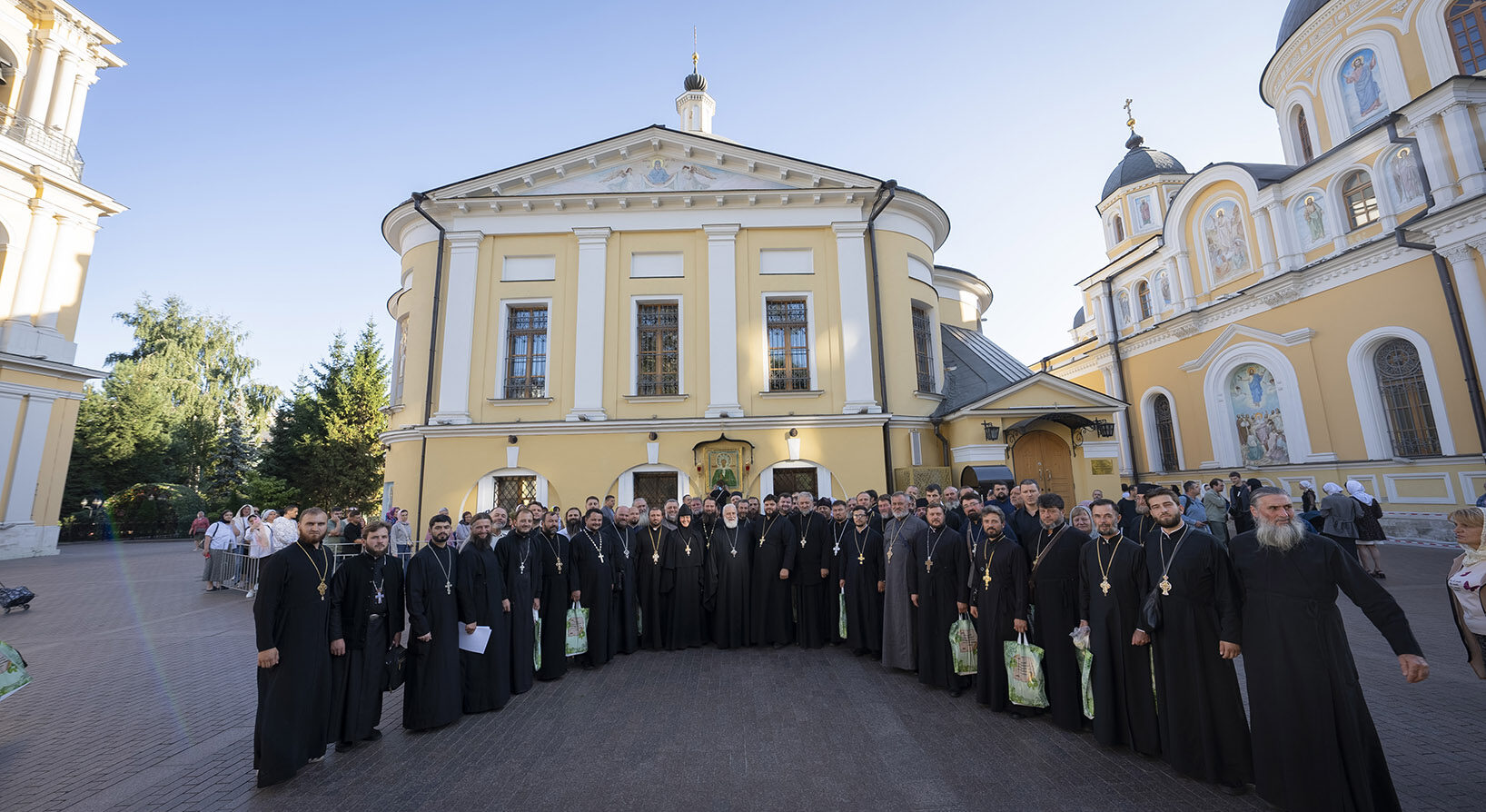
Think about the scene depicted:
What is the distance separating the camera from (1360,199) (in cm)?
1639

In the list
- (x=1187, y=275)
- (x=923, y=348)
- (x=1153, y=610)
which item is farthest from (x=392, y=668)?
(x=1187, y=275)

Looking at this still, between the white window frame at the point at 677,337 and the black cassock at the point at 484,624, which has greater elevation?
the white window frame at the point at 677,337

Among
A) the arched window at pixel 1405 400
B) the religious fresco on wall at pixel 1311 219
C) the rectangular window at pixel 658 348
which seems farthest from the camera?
the religious fresco on wall at pixel 1311 219

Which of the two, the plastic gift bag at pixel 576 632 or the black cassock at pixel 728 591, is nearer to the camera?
the plastic gift bag at pixel 576 632

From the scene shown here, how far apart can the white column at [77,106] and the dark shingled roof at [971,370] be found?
28743 mm

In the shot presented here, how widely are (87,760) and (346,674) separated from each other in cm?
193

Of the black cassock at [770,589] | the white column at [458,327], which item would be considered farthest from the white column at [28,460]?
the black cassock at [770,589]

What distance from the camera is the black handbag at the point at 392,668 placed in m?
4.92

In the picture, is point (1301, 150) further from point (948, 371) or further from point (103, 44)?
point (103, 44)

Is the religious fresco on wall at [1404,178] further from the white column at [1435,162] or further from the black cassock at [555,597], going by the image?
the black cassock at [555,597]

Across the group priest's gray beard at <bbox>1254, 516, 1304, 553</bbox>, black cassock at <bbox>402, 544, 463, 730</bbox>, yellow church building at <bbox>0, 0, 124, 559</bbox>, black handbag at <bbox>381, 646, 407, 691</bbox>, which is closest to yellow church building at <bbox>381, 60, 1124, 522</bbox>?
black cassock at <bbox>402, 544, 463, 730</bbox>

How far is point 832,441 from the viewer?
14.4 meters

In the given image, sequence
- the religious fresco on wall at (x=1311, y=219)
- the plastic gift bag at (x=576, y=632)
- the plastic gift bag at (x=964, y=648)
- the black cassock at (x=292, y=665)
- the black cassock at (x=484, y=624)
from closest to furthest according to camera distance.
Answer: the black cassock at (x=292, y=665) → the black cassock at (x=484, y=624) → the plastic gift bag at (x=964, y=648) → the plastic gift bag at (x=576, y=632) → the religious fresco on wall at (x=1311, y=219)

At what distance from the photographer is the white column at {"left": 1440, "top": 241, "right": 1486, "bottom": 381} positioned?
43.1 ft
